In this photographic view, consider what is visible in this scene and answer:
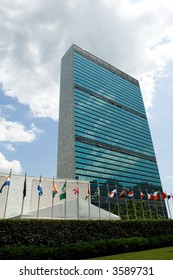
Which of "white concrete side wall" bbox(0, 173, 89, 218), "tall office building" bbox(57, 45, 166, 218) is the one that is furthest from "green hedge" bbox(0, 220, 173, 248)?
"tall office building" bbox(57, 45, 166, 218)

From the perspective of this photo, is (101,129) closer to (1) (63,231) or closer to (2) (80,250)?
(1) (63,231)

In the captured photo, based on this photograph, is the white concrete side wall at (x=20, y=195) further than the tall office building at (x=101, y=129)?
No

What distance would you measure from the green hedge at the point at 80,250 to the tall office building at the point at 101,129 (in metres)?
68.2

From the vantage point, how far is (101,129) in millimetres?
112625

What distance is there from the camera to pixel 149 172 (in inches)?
4934

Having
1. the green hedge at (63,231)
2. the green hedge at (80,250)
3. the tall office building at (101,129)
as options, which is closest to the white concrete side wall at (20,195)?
the green hedge at (63,231)

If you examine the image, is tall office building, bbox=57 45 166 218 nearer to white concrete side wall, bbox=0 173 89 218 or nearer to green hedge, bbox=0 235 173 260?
white concrete side wall, bbox=0 173 89 218

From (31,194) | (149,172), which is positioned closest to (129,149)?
(149,172)

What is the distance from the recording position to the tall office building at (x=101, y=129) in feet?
328

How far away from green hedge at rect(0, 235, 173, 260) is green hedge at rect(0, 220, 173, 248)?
177cm

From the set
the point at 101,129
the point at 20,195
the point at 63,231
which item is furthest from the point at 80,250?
the point at 101,129

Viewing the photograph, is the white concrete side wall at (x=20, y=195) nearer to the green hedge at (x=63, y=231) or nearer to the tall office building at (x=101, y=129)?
the green hedge at (x=63, y=231)

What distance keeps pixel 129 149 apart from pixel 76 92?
44484 millimetres

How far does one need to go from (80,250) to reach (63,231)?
3.68m
